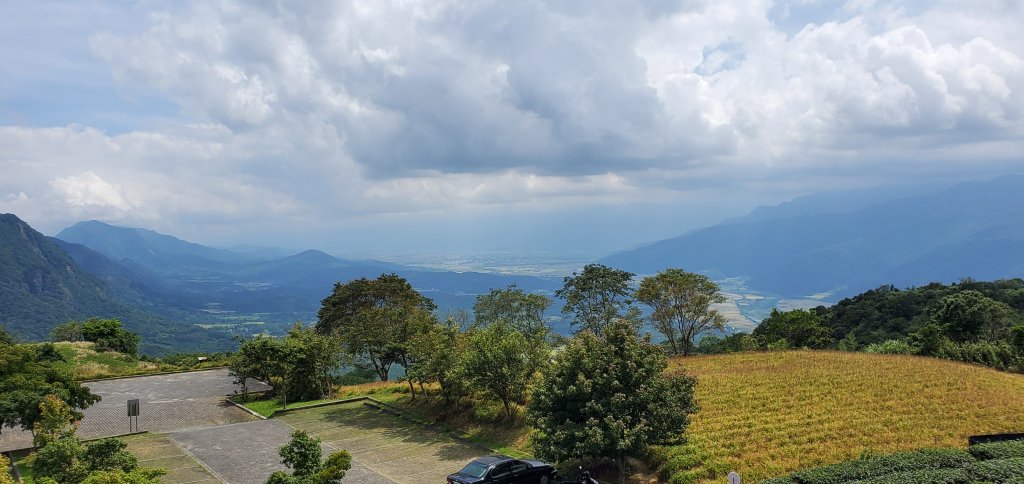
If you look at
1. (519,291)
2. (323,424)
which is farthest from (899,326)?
(323,424)

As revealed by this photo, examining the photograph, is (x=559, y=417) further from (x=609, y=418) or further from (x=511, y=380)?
(x=511, y=380)

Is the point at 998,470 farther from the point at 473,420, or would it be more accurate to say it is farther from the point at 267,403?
the point at 267,403

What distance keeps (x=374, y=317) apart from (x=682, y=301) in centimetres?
2175

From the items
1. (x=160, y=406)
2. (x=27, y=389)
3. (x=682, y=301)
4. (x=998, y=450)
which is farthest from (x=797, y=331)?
(x=27, y=389)

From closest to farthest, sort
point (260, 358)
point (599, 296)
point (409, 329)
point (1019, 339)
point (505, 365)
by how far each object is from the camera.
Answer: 1. point (505, 365)
2. point (1019, 339)
3. point (260, 358)
4. point (409, 329)
5. point (599, 296)

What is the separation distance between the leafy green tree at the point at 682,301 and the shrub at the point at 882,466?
84.7ft

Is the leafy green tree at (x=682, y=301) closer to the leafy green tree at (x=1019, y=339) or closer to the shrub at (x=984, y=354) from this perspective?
the shrub at (x=984, y=354)

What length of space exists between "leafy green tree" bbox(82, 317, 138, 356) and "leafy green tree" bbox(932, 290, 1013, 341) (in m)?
70.5

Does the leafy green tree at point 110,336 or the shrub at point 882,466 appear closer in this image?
the shrub at point 882,466

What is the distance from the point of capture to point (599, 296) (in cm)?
4481

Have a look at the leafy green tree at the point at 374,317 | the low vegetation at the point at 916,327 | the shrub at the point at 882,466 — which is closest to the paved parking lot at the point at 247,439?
the leafy green tree at the point at 374,317

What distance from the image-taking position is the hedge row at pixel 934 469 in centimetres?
1340

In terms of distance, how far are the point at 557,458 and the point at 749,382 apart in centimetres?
1353

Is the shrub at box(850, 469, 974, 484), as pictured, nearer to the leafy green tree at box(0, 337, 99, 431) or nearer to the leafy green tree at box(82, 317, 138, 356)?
the leafy green tree at box(0, 337, 99, 431)
